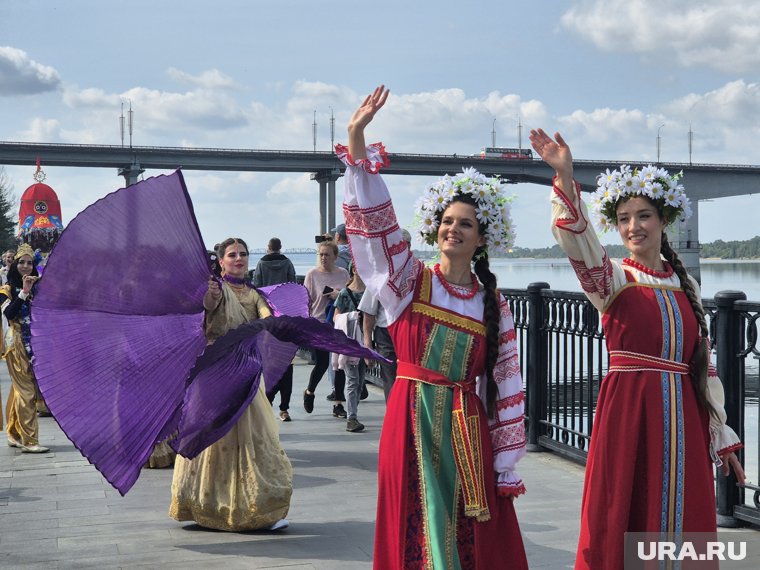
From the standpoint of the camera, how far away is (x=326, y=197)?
218ft

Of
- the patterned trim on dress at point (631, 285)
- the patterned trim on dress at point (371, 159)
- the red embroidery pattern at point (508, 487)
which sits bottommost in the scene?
the red embroidery pattern at point (508, 487)

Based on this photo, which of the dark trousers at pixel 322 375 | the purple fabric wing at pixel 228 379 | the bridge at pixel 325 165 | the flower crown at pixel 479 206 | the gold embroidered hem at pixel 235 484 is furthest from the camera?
the bridge at pixel 325 165

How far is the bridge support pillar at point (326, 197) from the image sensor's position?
65.1m

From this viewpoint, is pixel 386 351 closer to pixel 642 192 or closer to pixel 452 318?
pixel 452 318

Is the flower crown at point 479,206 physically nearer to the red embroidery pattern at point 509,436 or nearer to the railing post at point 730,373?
the red embroidery pattern at point 509,436

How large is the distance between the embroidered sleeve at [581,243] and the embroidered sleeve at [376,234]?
25.0 inches

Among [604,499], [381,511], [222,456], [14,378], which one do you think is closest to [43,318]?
[222,456]

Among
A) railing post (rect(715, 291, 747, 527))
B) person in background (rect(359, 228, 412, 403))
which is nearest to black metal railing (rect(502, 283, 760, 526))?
railing post (rect(715, 291, 747, 527))

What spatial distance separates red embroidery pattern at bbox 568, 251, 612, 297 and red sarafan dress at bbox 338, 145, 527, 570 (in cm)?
41

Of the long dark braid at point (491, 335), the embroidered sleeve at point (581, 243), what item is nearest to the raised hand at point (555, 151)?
the embroidered sleeve at point (581, 243)

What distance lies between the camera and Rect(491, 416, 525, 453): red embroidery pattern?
3.77 metres

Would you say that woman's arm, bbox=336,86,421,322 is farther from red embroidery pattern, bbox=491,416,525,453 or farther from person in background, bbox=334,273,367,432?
person in background, bbox=334,273,367,432

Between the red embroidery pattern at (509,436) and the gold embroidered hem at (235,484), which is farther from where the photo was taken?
the gold embroidered hem at (235,484)

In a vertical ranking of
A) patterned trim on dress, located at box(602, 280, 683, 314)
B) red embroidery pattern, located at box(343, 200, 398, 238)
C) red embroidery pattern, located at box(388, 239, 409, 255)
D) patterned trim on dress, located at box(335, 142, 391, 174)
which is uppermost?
patterned trim on dress, located at box(335, 142, 391, 174)
